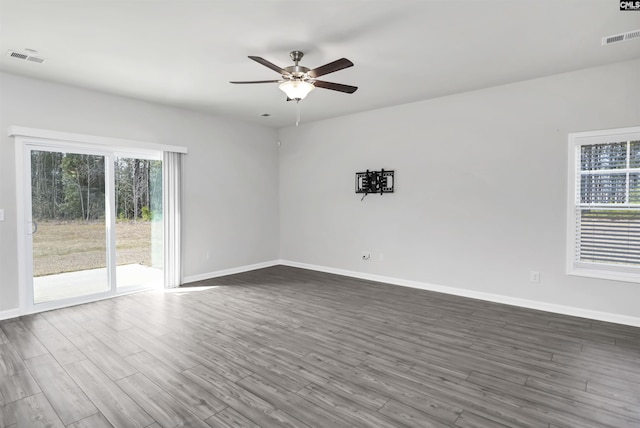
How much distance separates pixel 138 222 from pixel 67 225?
920 millimetres

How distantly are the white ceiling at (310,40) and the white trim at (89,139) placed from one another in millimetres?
653

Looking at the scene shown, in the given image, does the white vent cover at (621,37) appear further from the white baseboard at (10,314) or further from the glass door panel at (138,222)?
the white baseboard at (10,314)

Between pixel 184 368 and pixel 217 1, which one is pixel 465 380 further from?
pixel 217 1

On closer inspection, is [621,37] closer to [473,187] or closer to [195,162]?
[473,187]

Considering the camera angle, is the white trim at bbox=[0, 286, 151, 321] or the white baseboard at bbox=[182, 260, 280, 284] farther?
the white baseboard at bbox=[182, 260, 280, 284]

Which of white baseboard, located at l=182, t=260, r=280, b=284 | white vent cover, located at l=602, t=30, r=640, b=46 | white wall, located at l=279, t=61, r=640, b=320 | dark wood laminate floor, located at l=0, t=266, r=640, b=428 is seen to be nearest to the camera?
dark wood laminate floor, located at l=0, t=266, r=640, b=428

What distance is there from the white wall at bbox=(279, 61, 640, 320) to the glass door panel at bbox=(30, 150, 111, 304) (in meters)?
3.58

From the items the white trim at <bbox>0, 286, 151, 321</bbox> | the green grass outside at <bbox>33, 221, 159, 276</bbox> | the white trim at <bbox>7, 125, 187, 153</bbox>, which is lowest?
the white trim at <bbox>0, 286, 151, 321</bbox>

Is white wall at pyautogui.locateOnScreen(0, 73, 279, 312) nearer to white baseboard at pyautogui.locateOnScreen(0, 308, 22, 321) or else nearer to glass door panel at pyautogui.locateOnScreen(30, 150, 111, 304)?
white baseboard at pyautogui.locateOnScreen(0, 308, 22, 321)

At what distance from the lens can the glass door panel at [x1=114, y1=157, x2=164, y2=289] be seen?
4980 millimetres

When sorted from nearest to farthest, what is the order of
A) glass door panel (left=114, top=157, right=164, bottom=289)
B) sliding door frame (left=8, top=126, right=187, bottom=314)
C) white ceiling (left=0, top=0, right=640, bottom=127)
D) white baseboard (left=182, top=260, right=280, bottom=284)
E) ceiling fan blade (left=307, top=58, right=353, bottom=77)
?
white ceiling (left=0, top=0, right=640, bottom=127), ceiling fan blade (left=307, top=58, right=353, bottom=77), sliding door frame (left=8, top=126, right=187, bottom=314), glass door panel (left=114, top=157, right=164, bottom=289), white baseboard (left=182, top=260, right=280, bottom=284)

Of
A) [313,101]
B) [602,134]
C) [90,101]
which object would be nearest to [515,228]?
[602,134]


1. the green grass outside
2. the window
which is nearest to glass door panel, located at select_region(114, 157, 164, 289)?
the green grass outside

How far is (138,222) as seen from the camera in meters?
5.20
